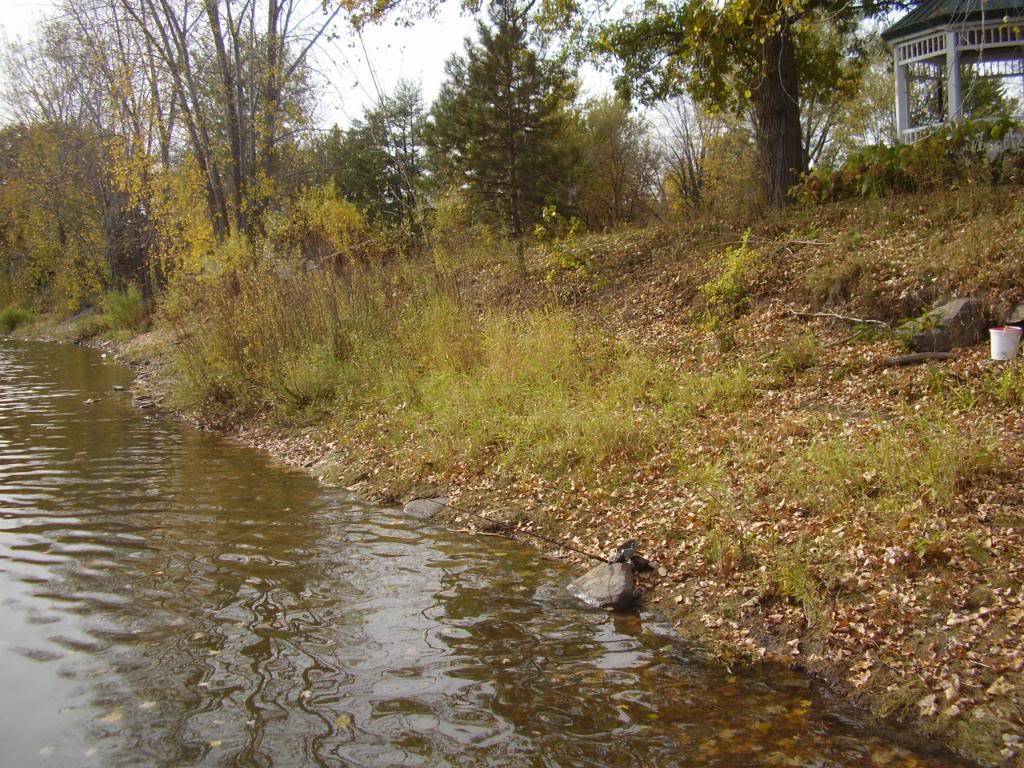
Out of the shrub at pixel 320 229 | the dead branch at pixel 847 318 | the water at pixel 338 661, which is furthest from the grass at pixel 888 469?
the shrub at pixel 320 229

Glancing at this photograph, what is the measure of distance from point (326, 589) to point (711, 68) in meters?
10.3

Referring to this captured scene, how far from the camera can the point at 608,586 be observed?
19.1 ft

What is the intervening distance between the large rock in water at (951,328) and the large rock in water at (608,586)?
4.87m

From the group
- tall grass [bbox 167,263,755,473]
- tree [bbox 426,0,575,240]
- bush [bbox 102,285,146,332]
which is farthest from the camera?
bush [bbox 102,285,146,332]

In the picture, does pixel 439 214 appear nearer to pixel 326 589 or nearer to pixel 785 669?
pixel 326 589

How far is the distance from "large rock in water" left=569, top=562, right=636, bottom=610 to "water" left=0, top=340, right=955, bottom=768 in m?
0.13

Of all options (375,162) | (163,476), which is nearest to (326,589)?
(163,476)

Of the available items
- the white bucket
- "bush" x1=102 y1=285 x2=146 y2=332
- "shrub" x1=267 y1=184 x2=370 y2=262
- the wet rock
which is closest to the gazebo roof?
the white bucket

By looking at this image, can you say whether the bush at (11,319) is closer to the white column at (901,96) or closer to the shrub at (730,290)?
the shrub at (730,290)

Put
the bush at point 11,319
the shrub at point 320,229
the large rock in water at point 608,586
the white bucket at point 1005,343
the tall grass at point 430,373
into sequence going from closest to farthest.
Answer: the large rock in water at point 608,586
the white bucket at point 1005,343
the tall grass at point 430,373
the shrub at point 320,229
the bush at point 11,319

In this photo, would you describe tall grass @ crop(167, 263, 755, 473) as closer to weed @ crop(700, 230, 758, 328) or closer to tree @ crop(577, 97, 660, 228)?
weed @ crop(700, 230, 758, 328)

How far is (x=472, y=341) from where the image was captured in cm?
1194

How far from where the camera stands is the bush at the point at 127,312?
27703mm

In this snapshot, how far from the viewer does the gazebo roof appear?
1448 centimetres
